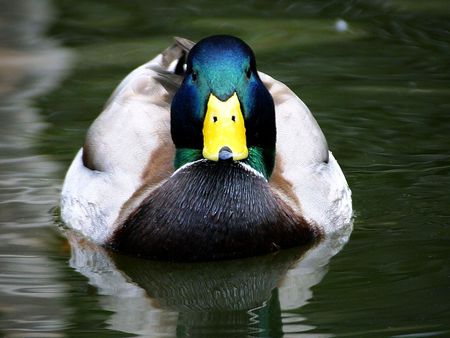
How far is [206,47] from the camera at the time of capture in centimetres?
807

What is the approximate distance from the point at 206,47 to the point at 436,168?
2524 millimetres

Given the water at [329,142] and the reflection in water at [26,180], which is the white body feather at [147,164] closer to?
the water at [329,142]

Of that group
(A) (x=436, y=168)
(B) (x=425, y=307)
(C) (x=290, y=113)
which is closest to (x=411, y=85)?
(A) (x=436, y=168)

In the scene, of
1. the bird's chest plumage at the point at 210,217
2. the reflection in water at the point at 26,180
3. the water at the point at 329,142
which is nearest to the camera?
the water at the point at 329,142

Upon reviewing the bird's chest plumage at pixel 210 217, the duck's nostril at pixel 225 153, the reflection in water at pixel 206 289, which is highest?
the duck's nostril at pixel 225 153

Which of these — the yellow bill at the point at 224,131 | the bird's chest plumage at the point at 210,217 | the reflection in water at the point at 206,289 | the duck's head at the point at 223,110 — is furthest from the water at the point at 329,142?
the yellow bill at the point at 224,131

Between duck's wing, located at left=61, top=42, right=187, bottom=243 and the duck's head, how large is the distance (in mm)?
383

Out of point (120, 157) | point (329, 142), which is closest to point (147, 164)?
point (120, 157)

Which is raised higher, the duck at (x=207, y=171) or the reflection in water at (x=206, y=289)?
the duck at (x=207, y=171)

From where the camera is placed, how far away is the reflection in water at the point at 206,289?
7191 millimetres

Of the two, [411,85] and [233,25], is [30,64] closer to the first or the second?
[233,25]

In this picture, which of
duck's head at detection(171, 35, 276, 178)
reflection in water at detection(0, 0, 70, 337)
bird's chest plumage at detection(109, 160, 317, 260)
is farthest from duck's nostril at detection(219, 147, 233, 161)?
reflection in water at detection(0, 0, 70, 337)

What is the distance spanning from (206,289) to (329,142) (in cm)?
296

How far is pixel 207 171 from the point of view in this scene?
833 cm
